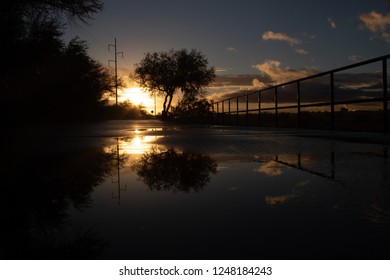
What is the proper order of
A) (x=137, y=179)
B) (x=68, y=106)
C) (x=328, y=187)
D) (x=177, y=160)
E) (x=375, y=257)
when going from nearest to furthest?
(x=375, y=257), (x=328, y=187), (x=137, y=179), (x=177, y=160), (x=68, y=106)

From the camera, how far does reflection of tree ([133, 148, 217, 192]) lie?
7.82 feet

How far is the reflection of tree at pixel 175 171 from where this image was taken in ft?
7.82

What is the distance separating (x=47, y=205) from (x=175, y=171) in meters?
1.15

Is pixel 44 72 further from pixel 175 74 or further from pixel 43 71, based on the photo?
pixel 175 74

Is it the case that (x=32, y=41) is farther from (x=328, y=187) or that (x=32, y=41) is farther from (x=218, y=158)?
(x=328, y=187)

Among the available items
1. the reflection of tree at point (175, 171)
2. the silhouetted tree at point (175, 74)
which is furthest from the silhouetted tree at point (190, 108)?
the reflection of tree at point (175, 171)

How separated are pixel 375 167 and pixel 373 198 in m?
1.16

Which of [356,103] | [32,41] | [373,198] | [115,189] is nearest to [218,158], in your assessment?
[115,189]

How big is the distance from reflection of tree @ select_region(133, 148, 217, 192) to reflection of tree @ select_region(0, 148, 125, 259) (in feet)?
0.92

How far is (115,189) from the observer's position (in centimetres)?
231

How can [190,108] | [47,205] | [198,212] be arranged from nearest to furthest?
[198,212]
[47,205]
[190,108]

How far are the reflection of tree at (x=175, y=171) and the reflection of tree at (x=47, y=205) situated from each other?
28cm

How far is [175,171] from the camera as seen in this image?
296cm

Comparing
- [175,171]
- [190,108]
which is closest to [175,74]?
[190,108]
